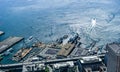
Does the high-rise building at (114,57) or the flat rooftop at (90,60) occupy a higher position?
the high-rise building at (114,57)

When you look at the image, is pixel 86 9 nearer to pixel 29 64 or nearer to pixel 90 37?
pixel 90 37

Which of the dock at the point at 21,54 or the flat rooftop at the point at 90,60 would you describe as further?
the dock at the point at 21,54

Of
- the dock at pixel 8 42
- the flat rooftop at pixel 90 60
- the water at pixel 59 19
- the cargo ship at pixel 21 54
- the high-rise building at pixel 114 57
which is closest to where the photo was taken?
the high-rise building at pixel 114 57

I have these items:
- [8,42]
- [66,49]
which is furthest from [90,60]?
[8,42]

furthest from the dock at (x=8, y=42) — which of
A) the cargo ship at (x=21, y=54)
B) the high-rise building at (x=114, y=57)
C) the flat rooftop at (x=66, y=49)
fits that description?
the high-rise building at (x=114, y=57)

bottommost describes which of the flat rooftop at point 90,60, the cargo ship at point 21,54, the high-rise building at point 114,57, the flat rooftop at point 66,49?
the cargo ship at point 21,54

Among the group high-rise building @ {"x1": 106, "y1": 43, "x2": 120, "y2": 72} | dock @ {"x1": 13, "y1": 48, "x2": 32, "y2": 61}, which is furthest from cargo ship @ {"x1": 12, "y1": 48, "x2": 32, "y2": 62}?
high-rise building @ {"x1": 106, "y1": 43, "x2": 120, "y2": 72}

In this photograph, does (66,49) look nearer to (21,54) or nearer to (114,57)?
(21,54)

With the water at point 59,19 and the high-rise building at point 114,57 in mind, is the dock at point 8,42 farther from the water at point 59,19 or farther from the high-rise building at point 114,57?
the high-rise building at point 114,57
